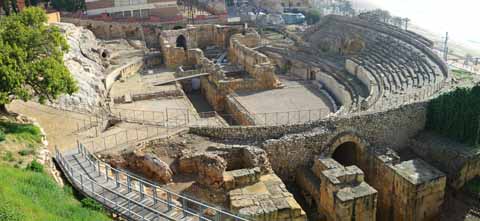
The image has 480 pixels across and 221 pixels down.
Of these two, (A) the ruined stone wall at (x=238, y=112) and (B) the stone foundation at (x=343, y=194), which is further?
(A) the ruined stone wall at (x=238, y=112)

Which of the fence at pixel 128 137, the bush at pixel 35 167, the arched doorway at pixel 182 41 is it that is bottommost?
the fence at pixel 128 137

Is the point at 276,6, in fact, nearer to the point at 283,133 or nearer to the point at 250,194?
the point at 283,133

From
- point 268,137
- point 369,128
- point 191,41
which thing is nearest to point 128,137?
point 268,137

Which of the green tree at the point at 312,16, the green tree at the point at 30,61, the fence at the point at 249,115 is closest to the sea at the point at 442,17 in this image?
the green tree at the point at 312,16

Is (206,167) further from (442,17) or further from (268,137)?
(442,17)

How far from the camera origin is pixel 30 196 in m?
11.1

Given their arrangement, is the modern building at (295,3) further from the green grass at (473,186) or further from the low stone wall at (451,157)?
the green grass at (473,186)

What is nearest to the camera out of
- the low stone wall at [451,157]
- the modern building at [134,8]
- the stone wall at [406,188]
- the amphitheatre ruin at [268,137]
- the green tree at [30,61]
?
the amphitheatre ruin at [268,137]

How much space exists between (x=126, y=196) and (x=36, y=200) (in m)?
2.42

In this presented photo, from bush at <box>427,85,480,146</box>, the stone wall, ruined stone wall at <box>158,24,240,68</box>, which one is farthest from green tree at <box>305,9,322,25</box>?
the stone wall

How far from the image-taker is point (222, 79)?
99.0 feet

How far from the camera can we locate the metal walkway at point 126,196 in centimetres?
1181

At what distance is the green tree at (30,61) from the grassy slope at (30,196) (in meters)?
2.20

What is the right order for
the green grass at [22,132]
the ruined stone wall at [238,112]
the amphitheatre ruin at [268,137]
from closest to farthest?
the green grass at [22,132] < the amphitheatre ruin at [268,137] < the ruined stone wall at [238,112]
